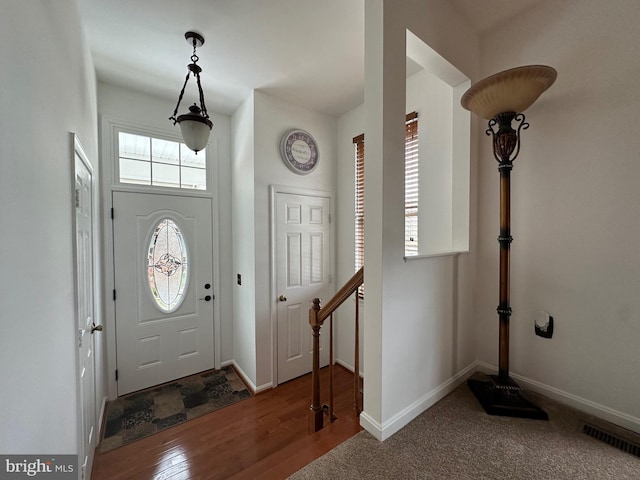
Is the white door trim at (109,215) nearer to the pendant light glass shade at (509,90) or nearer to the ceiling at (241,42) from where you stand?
the ceiling at (241,42)

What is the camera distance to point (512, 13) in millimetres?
1812

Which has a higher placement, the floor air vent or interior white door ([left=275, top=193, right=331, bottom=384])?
interior white door ([left=275, top=193, right=331, bottom=384])

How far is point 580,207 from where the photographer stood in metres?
1.60

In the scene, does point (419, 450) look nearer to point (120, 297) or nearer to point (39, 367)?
point (39, 367)

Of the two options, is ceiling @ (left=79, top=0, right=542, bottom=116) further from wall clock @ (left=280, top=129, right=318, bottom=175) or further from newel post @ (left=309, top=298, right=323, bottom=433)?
newel post @ (left=309, top=298, right=323, bottom=433)

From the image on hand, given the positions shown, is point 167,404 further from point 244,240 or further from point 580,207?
point 580,207

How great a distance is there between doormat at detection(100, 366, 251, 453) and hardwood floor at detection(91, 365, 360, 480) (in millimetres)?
93

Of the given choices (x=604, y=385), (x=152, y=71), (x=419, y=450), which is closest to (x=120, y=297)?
(x=152, y=71)

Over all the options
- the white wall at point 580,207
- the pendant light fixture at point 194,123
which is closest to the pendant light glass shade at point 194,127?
the pendant light fixture at point 194,123

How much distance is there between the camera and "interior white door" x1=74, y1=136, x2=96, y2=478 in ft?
4.70

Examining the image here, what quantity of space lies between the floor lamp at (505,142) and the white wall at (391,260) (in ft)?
1.35

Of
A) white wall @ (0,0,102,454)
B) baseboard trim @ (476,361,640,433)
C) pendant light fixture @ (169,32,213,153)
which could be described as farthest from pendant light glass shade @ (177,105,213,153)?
baseboard trim @ (476,361,640,433)

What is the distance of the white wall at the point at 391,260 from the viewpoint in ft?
4.62

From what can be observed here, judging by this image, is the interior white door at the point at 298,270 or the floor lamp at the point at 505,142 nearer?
the floor lamp at the point at 505,142
